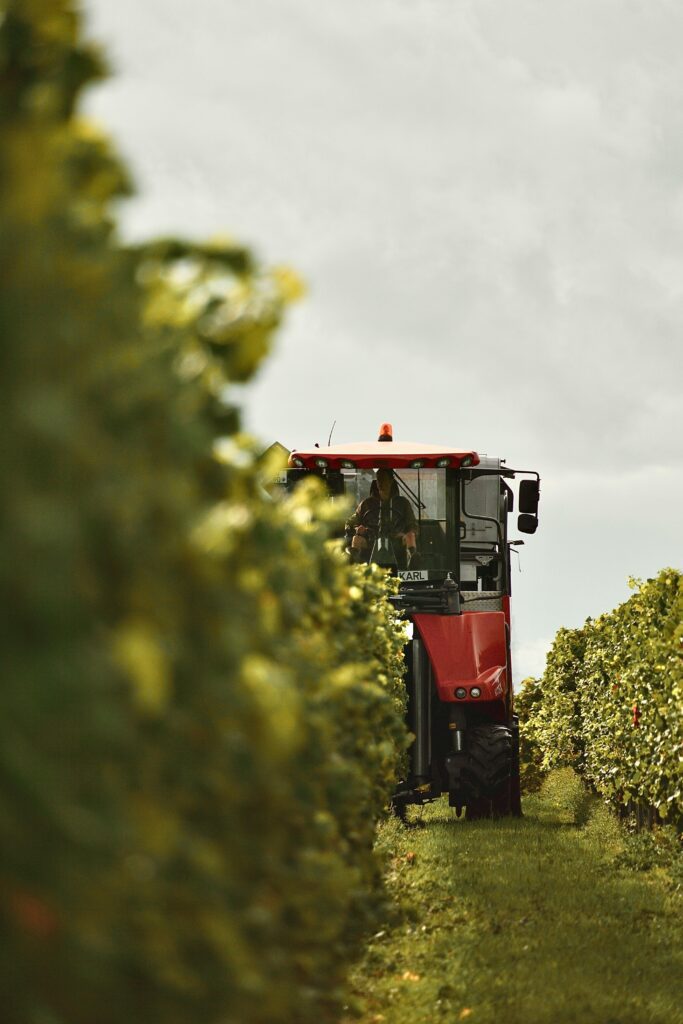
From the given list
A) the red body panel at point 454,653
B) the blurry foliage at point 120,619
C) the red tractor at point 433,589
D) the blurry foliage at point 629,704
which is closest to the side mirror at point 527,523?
the red tractor at point 433,589

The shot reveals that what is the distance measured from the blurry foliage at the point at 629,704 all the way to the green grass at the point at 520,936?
0.83 m

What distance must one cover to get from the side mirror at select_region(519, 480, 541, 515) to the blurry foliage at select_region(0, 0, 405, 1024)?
8.70m

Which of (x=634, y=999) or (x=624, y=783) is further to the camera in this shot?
(x=624, y=783)

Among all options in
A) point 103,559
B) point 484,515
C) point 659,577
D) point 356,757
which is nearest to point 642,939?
point 356,757

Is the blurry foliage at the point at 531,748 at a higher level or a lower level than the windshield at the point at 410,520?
lower

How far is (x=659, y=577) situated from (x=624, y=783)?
279cm

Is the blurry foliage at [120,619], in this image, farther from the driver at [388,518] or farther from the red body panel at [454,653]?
the red body panel at [454,653]

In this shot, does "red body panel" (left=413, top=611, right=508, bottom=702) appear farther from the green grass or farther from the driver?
the green grass

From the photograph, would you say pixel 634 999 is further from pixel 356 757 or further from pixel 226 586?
pixel 226 586

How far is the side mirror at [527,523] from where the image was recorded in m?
11.4

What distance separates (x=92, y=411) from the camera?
1.85 metres

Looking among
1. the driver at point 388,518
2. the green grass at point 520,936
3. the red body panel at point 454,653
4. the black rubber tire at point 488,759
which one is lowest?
the green grass at point 520,936

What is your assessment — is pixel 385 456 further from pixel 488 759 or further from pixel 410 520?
pixel 488 759

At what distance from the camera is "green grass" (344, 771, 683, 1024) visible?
6.16m
